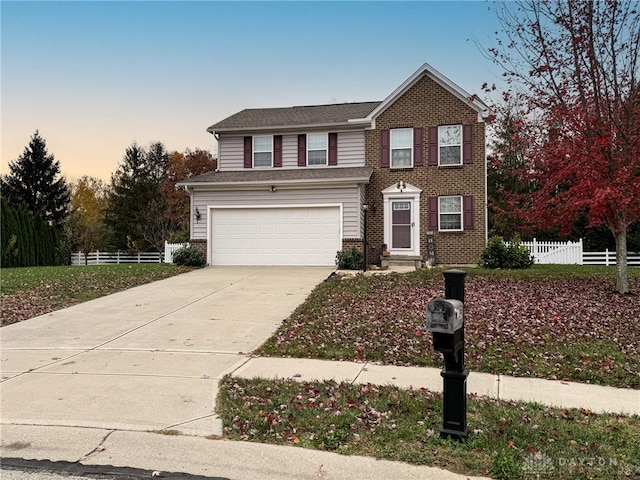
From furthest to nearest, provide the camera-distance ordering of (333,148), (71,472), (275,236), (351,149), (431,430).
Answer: (333,148)
(351,149)
(275,236)
(431,430)
(71,472)

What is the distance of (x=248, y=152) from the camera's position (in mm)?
18688

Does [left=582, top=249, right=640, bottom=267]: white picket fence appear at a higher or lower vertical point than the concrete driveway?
higher

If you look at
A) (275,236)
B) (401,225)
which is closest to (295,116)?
(275,236)

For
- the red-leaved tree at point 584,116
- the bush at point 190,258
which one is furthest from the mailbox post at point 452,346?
the bush at point 190,258

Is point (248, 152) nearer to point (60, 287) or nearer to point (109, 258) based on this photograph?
point (60, 287)

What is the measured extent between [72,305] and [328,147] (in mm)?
11274

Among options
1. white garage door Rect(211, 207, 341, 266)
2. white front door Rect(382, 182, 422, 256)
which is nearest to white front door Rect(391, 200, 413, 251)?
white front door Rect(382, 182, 422, 256)

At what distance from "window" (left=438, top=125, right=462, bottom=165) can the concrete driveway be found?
27.5ft

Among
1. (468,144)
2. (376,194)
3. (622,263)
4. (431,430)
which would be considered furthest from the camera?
(376,194)

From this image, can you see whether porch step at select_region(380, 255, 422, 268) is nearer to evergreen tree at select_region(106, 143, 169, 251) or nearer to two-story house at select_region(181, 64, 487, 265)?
two-story house at select_region(181, 64, 487, 265)

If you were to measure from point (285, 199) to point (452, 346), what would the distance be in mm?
13700

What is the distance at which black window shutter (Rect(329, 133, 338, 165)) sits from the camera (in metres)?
18.0

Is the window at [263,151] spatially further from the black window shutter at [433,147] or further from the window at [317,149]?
the black window shutter at [433,147]

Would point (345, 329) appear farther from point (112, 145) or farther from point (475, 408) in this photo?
point (112, 145)
